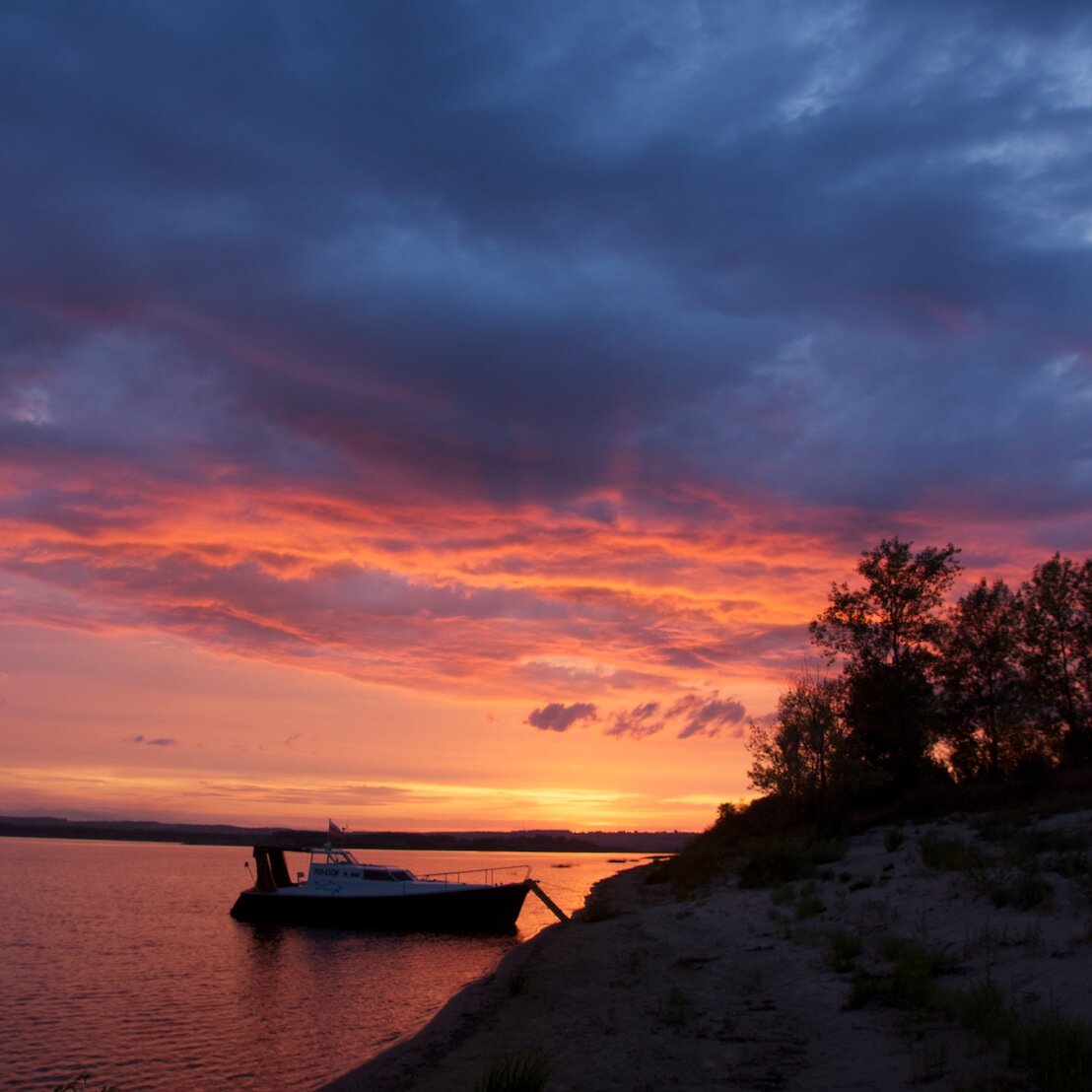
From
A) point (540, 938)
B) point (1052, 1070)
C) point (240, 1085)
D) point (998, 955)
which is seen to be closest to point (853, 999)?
point (998, 955)

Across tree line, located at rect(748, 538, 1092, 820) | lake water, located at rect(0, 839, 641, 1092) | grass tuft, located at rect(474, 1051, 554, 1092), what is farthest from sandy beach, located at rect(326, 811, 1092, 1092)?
tree line, located at rect(748, 538, 1092, 820)

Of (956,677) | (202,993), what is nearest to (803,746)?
(956,677)

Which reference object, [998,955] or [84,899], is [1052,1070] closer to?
[998,955]

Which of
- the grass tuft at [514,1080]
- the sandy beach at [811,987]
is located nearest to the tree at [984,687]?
the sandy beach at [811,987]

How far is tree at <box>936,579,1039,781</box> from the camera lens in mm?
52312

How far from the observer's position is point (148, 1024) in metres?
27.2

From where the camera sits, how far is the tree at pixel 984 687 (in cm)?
5231

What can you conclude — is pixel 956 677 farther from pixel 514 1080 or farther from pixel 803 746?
pixel 514 1080

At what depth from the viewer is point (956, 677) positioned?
53.2 meters

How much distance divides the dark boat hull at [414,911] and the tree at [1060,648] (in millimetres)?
32219

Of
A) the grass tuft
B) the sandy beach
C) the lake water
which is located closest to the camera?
the grass tuft

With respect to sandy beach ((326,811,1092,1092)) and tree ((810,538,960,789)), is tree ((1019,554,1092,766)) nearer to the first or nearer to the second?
tree ((810,538,960,789))

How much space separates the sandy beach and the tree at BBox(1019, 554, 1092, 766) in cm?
2500

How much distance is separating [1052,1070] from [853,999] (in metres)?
6.27
